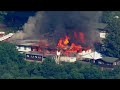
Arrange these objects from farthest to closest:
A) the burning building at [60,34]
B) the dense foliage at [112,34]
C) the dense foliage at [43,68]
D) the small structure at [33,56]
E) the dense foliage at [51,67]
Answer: the burning building at [60,34], the dense foliage at [112,34], the small structure at [33,56], the dense foliage at [43,68], the dense foliage at [51,67]

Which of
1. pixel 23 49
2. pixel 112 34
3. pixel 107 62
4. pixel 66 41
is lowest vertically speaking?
pixel 107 62

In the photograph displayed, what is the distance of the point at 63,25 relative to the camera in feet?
34.4

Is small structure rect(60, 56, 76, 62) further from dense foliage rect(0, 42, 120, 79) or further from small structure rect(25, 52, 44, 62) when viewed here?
small structure rect(25, 52, 44, 62)

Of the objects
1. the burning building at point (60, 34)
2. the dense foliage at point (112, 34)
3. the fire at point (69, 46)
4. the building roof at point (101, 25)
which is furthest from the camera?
the building roof at point (101, 25)

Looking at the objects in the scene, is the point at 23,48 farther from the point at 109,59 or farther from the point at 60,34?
the point at 109,59

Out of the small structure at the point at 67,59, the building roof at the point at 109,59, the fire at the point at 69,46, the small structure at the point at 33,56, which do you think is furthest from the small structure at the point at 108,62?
the small structure at the point at 33,56

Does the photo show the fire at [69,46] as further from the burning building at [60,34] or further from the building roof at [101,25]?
the building roof at [101,25]

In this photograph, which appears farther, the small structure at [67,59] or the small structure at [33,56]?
the small structure at [33,56]

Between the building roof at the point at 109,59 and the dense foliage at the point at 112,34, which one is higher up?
the dense foliage at the point at 112,34

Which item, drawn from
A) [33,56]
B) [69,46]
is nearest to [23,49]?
[33,56]

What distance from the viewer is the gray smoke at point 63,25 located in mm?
9969

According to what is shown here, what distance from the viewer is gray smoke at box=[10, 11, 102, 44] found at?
9.97m

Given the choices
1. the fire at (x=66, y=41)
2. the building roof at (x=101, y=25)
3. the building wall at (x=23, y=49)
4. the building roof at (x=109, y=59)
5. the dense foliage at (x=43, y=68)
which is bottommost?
the dense foliage at (x=43, y=68)

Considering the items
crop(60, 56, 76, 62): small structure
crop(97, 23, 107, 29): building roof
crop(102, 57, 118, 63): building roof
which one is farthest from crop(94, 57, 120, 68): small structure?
crop(97, 23, 107, 29): building roof
